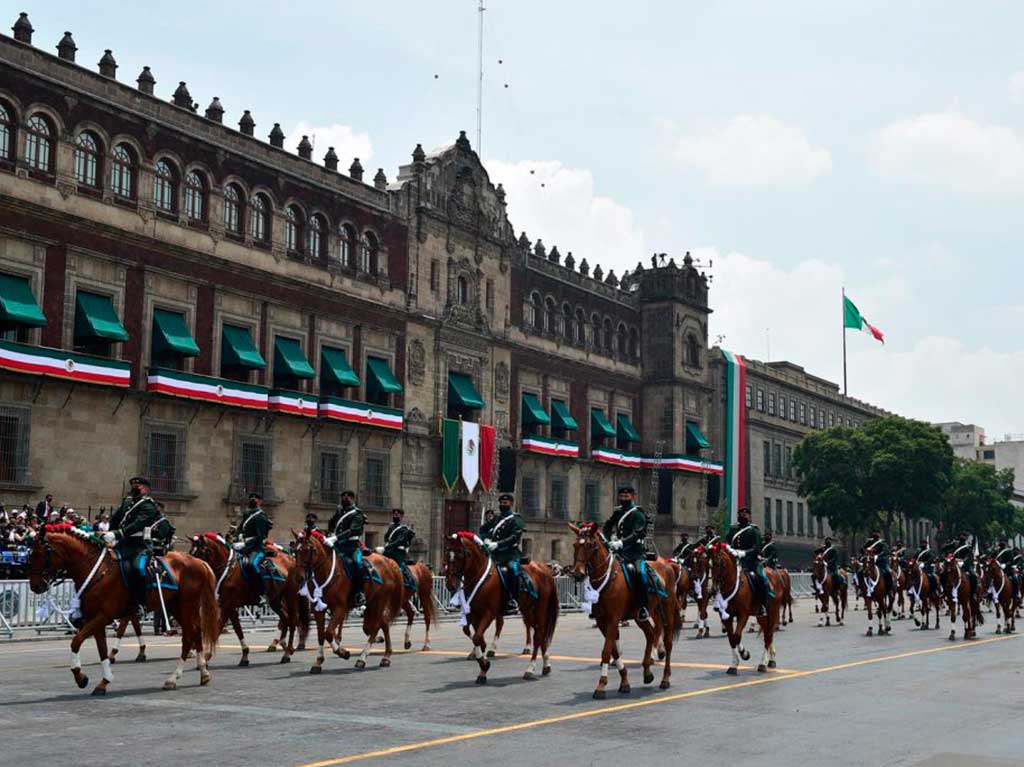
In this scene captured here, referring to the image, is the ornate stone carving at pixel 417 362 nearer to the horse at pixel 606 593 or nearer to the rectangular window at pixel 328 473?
the rectangular window at pixel 328 473

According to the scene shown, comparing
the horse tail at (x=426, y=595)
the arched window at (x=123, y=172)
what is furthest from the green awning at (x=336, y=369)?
the horse tail at (x=426, y=595)

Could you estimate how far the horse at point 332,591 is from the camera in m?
20.2

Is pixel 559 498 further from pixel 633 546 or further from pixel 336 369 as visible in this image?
pixel 633 546

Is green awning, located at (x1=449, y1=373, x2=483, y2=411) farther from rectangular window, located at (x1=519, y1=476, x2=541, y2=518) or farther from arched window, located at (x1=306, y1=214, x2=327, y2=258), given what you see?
arched window, located at (x1=306, y1=214, x2=327, y2=258)

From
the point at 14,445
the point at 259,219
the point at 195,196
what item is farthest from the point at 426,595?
the point at 259,219

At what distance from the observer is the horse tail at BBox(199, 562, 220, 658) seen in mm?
17844

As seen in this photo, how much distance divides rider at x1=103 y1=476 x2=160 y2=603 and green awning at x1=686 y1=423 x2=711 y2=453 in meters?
58.0

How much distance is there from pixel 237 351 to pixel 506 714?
31.3m

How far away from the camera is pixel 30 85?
37.4 metres

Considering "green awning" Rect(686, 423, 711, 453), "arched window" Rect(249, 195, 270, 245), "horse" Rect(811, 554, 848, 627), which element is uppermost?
"arched window" Rect(249, 195, 270, 245)

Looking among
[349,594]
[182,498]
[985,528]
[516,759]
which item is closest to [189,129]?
[182,498]

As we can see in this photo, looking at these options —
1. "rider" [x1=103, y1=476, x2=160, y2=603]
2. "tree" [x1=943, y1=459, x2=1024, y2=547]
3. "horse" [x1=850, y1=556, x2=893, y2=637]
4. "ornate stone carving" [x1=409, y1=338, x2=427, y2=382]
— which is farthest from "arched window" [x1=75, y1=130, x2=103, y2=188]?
"tree" [x1=943, y1=459, x2=1024, y2=547]

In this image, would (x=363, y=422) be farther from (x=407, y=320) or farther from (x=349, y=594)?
(x=349, y=594)

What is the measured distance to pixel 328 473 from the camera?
160ft
